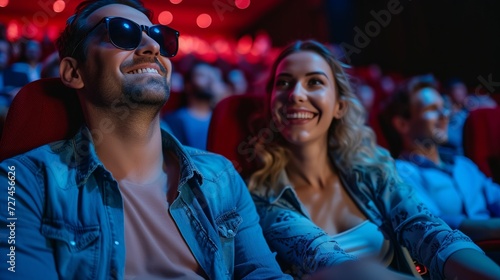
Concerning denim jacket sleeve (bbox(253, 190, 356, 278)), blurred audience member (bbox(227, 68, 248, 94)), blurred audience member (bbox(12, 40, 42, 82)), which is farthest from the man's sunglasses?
blurred audience member (bbox(227, 68, 248, 94))

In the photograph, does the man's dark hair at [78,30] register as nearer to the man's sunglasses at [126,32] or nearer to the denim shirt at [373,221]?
the man's sunglasses at [126,32]

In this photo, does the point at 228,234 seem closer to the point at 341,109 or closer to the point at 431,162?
the point at 341,109

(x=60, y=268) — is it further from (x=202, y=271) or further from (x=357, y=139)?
(x=357, y=139)

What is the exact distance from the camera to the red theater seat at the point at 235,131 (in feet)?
4.98

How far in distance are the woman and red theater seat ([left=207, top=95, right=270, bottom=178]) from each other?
50mm

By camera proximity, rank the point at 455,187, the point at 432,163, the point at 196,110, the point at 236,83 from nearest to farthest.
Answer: the point at 455,187 → the point at 432,163 → the point at 196,110 → the point at 236,83

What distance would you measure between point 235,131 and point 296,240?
0.47 metres

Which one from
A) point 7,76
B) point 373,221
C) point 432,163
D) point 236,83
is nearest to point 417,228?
point 373,221

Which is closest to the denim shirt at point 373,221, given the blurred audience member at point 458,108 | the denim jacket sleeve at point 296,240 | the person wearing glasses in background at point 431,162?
the denim jacket sleeve at point 296,240

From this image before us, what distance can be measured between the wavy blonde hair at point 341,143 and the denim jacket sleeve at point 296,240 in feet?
0.40

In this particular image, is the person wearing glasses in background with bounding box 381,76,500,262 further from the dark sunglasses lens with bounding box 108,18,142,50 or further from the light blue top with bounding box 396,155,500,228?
the dark sunglasses lens with bounding box 108,18,142,50

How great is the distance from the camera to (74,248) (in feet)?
3.12

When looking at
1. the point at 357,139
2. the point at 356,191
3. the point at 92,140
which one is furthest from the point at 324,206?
the point at 92,140

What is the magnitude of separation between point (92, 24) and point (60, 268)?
588mm
